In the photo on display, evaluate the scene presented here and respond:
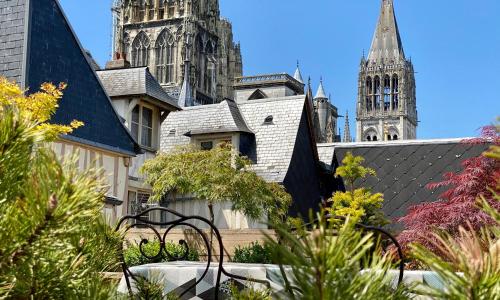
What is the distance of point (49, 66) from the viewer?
57.7ft

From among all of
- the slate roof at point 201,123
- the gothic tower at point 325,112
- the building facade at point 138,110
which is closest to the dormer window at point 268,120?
the slate roof at point 201,123

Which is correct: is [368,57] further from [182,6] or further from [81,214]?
[81,214]

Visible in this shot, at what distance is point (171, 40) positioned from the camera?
89625 millimetres

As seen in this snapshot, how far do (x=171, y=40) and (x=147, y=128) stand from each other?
67.4 meters

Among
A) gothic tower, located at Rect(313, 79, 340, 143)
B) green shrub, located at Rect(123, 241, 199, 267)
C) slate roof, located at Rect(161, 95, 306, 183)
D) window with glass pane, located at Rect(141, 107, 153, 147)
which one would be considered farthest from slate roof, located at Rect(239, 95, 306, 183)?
gothic tower, located at Rect(313, 79, 340, 143)

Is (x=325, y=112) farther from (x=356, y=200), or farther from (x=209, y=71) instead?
(x=356, y=200)

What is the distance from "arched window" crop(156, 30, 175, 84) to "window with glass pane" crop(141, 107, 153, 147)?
217 ft

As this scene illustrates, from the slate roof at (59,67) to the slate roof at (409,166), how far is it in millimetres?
10187

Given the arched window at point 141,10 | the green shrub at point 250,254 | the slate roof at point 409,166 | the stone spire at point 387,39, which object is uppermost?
the stone spire at point 387,39

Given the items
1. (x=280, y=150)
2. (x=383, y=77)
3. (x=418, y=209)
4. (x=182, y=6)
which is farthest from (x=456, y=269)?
(x=383, y=77)

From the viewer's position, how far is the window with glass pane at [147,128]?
2358 centimetres

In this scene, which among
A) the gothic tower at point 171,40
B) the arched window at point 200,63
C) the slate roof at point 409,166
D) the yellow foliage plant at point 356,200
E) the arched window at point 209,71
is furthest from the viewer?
the arched window at point 209,71

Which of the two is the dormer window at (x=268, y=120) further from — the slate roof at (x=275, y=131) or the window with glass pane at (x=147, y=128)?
the window with glass pane at (x=147, y=128)

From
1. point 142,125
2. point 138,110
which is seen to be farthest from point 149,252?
point 138,110
